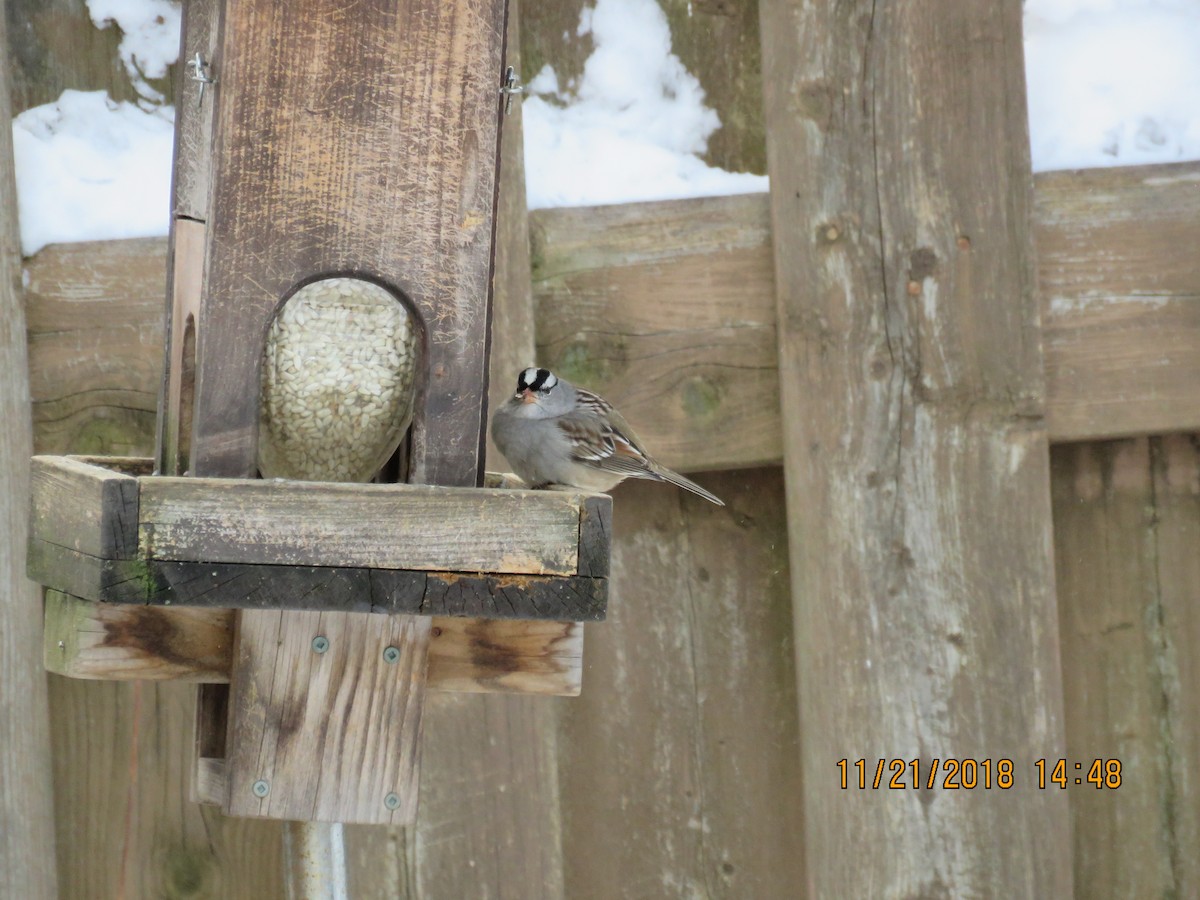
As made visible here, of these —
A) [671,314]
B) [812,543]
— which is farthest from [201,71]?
[812,543]

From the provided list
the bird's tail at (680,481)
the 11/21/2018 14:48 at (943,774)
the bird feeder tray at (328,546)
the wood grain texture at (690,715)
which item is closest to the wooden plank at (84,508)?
the bird feeder tray at (328,546)

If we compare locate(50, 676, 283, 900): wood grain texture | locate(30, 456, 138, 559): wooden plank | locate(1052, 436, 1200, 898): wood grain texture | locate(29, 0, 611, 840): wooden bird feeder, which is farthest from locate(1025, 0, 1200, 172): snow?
locate(50, 676, 283, 900): wood grain texture

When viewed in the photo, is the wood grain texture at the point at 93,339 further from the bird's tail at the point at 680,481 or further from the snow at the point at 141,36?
the bird's tail at the point at 680,481

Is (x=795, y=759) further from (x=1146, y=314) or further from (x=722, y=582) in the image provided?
(x=1146, y=314)

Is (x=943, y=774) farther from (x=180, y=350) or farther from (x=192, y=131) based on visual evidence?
(x=192, y=131)

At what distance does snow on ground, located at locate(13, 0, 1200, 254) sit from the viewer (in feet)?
7.81

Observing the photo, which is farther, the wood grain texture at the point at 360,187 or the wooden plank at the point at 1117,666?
the wooden plank at the point at 1117,666

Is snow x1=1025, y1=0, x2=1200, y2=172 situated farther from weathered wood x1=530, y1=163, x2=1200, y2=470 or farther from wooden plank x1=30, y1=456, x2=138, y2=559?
wooden plank x1=30, y1=456, x2=138, y2=559

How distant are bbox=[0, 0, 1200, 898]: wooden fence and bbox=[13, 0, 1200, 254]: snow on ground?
0.09 meters

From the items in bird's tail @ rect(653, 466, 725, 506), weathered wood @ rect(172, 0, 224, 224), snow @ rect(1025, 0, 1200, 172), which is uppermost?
snow @ rect(1025, 0, 1200, 172)

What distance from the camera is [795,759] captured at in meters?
2.43

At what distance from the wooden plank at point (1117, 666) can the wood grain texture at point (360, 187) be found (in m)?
1.23

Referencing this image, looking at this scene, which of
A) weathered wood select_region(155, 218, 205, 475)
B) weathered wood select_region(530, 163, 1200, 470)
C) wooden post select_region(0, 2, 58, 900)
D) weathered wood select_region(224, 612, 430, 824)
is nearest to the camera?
weathered wood select_region(224, 612, 430, 824)

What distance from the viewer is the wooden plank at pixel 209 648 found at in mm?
1675
